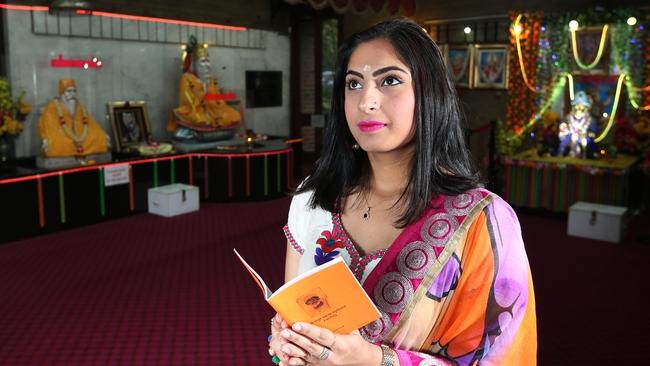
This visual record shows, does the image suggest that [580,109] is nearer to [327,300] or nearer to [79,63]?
[79,63]

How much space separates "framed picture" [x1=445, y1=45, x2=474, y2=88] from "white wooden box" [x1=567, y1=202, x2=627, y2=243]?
139 inches

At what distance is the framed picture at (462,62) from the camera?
30.7ft

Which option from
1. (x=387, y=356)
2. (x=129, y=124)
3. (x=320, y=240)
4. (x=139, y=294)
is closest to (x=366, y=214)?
(x=320, y=240)

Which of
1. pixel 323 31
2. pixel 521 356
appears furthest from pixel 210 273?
pixel 323 31

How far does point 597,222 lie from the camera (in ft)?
20.3

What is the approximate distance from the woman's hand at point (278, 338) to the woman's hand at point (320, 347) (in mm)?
17

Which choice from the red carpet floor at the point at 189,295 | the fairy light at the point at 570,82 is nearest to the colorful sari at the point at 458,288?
the red carpet floor at the point at 189,295

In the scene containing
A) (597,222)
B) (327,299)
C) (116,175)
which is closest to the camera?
(327,299)

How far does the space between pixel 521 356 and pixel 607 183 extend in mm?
6268

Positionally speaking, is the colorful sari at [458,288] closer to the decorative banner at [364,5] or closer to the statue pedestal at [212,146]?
the decorative banner at [364,5]

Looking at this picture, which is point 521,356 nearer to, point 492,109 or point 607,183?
point 607,183

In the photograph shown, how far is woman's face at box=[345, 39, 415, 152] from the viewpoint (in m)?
1.36

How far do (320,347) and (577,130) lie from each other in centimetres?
708

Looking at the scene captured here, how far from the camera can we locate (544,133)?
768 cm
